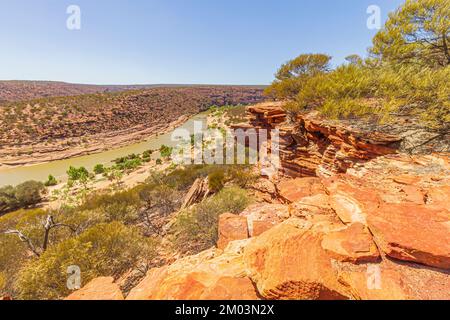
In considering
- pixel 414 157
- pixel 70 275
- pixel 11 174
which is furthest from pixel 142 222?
pixel 11 174

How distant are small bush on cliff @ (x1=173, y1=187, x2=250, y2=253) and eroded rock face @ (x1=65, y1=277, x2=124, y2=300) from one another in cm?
371

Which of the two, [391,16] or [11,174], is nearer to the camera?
[391,16]

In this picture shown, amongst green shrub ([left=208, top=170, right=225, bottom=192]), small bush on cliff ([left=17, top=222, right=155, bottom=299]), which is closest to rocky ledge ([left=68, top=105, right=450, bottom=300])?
small bush on cliff ([left=17, top=222, right=155, bottom=299])

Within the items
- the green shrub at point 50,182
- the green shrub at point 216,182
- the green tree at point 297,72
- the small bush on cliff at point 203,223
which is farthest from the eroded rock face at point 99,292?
the green shrub at point 50,182

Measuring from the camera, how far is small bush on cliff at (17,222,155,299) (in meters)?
4.66

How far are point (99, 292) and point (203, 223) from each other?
15.1ft

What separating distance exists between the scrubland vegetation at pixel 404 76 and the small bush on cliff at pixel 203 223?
6890 mm

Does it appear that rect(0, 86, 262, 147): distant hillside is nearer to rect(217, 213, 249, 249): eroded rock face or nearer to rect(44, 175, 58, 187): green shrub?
rect(44, 175, 58, 187): green shrub

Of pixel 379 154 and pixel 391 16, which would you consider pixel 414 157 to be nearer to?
pixel 379 154

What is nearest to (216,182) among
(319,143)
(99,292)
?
(319,143)

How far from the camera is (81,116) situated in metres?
43.9

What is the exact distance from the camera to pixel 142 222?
10.8 m

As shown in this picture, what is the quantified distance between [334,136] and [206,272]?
A: 29.4 ft

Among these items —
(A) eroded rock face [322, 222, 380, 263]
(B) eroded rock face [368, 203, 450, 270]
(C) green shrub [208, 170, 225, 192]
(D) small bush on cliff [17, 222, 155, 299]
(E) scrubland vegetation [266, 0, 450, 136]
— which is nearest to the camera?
(B) eroded rock face [368, 203, 450, 270]
